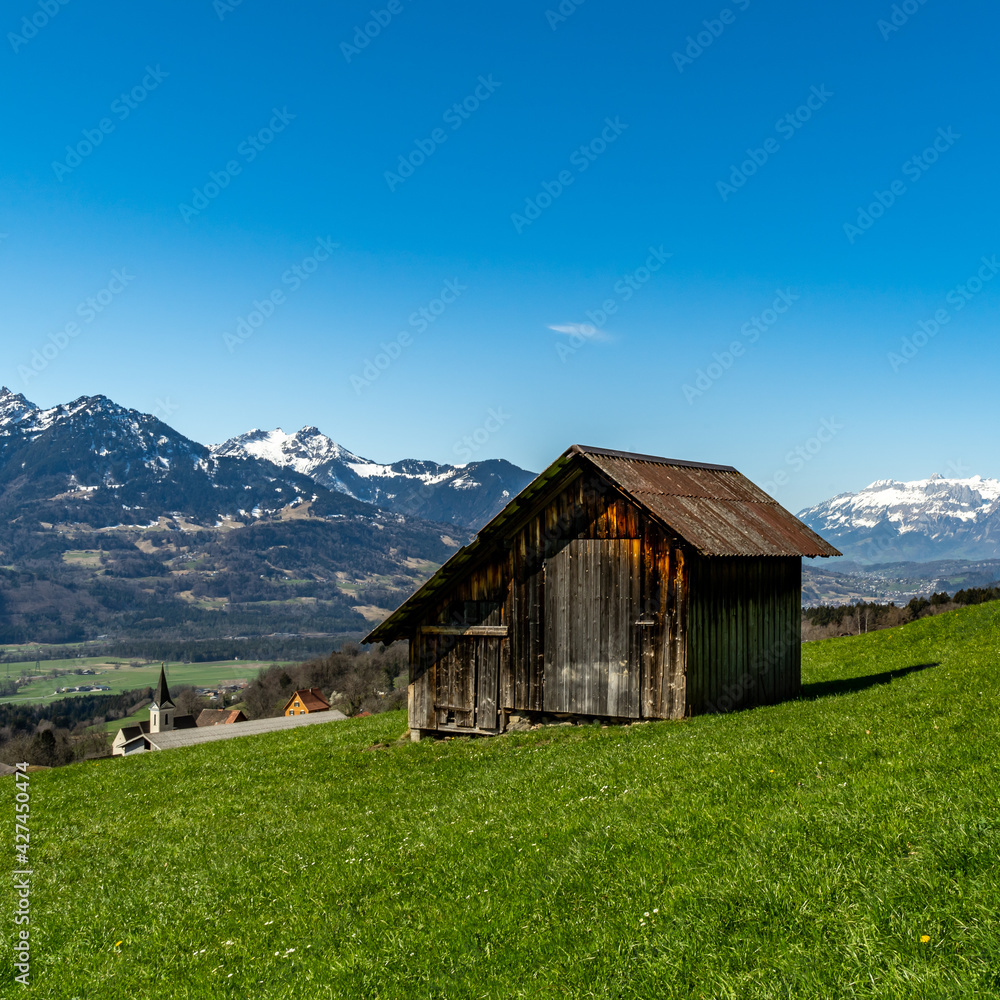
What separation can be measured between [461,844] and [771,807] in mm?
4691

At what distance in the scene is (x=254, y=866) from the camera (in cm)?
1427

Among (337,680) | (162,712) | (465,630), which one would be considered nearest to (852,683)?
(465,630)

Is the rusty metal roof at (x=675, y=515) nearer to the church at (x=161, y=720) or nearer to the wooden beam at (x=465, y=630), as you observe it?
the wooden beam at (x=465, y=630)

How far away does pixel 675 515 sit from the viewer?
943 inches

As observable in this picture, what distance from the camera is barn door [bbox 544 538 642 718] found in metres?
24.2

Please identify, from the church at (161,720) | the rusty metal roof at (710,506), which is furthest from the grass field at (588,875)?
the church at (161,720)

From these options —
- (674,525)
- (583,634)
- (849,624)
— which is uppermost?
(674,525)

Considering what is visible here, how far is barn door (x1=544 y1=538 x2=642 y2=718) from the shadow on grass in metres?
6.24

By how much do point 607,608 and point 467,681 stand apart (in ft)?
18.3

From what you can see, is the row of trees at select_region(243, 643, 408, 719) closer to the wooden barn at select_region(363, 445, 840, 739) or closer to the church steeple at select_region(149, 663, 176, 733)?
the church steeple at select_region(149, 663, 176, 733)

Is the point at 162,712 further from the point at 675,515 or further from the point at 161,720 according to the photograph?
the point at 675,515

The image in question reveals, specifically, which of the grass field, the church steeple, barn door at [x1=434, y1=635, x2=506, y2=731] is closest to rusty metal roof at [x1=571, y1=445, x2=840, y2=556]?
the grass field

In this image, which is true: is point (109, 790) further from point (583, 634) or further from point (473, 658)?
point (583, 634)

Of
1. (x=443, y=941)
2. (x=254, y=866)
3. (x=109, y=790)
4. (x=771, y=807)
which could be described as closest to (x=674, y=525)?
(x=771, y=807)
